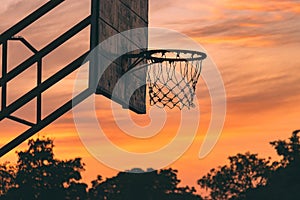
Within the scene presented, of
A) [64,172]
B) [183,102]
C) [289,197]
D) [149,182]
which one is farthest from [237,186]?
[183,102]

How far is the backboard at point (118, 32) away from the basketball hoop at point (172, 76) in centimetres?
30

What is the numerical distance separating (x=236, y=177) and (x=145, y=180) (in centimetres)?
841

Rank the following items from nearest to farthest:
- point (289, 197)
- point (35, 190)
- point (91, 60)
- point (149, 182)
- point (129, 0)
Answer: point (91, 60) → point (129, 0) → point (289, 197) → point (35, 190) → point (149, 182)

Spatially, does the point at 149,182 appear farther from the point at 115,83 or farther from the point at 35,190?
the point at 115,83

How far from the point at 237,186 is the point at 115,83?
66.7 meters

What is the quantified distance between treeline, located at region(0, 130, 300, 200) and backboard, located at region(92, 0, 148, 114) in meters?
40.9

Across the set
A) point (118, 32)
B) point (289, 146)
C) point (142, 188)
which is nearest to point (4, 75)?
point (118, 32)

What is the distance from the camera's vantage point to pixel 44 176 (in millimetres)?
81062

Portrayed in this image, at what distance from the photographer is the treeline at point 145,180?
72.7m

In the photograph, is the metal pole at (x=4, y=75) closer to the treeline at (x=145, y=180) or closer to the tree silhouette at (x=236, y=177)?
the treeline at (x=145, y=180)

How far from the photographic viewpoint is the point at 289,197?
67.8 metres

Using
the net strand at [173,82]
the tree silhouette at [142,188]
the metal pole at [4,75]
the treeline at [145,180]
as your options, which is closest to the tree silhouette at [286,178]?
the treeline at [145,180]

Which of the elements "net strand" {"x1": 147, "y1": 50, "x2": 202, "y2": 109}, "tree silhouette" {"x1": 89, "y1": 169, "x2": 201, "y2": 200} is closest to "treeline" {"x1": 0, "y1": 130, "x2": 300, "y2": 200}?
"tree silhouette" {"x1": 89, "y1": 169, "x2": 201, "y2": 200}

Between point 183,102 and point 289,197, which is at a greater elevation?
point 289,197
